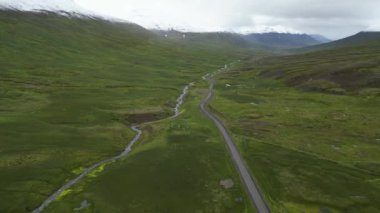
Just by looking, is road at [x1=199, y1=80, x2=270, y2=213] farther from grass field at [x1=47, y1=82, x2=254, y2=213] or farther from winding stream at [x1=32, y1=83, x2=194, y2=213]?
winding stream at [x1=32, y1=83, x2=194, y2=213]

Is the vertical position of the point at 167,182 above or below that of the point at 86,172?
above

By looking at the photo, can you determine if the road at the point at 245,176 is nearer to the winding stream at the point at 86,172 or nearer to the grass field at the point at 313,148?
the grass field at the point at 313,148

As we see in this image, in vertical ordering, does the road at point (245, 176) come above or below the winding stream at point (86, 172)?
above

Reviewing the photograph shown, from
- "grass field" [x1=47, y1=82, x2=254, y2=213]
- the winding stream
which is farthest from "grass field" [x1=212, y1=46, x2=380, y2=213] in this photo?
the winding stream

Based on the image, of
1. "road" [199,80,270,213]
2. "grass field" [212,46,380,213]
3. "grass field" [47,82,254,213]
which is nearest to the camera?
"grass field" [47,82,254,213]

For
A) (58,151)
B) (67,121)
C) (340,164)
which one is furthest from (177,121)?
(340,164)

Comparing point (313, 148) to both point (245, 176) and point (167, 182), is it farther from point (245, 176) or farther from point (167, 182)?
point (167, 182)

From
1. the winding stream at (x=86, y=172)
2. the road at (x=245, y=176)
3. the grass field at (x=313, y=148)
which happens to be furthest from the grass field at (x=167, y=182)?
the grass field at (x=313, y=148)

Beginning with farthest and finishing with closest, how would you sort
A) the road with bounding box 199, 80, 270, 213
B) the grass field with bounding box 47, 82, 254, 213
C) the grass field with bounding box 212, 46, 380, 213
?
the grass field with bounding box 212, 46, 380, 213, the road with bounding box 199, 80, 270, 213, the grass field with bounding box 47, 82, 254, 213

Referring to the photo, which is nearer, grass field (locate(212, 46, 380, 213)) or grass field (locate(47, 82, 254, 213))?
grass field (locate(47, 82, 254, 213))

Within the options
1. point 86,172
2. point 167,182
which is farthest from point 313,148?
point 86,172

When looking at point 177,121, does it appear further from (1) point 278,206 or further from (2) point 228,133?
(1) point 278,206

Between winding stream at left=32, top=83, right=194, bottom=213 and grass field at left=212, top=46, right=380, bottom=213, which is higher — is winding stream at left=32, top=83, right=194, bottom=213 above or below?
below
